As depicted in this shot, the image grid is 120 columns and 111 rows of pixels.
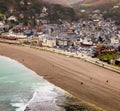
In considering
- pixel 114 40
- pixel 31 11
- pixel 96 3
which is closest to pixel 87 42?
pixel 114 40

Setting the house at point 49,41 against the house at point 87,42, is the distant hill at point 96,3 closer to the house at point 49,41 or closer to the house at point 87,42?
the house at point 49,41

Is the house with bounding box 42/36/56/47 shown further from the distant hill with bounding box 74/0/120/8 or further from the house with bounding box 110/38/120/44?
the distant hill with bounding box 74/0/120/8

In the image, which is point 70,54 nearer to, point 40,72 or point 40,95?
point 40,72

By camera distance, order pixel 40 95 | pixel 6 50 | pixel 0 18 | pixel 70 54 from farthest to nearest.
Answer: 1. pixel 0 18
2. pixel 6 50
3. pixel 70 54
4. pixel 40 95

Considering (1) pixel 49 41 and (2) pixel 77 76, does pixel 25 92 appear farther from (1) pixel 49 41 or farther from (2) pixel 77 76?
(1) pixel 49 41

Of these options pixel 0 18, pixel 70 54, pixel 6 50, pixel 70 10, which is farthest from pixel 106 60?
pixel 70 10

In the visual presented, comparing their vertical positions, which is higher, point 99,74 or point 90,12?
point 90,12

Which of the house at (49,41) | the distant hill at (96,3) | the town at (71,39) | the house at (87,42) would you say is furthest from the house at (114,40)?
the distant hill at (96,3)
